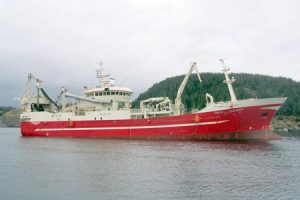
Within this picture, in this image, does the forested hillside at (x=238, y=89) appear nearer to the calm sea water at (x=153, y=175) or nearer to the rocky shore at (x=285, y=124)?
the rocky shore at (x=285, y=124)

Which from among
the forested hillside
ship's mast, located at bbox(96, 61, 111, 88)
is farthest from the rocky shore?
ship's mast, located at bbox(96, 61, 111, 88)

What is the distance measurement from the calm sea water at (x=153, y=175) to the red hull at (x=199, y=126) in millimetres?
6871

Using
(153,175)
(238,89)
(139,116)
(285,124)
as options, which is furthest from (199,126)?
(238,89)

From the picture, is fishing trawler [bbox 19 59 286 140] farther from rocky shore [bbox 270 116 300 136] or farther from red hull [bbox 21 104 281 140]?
rocky shore [bbox 270 116 300 136]

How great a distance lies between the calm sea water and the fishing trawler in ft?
23.7

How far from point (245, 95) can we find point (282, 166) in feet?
303

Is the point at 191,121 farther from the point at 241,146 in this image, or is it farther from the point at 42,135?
the point at 42,135

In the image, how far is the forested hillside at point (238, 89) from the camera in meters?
113

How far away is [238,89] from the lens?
118 meters

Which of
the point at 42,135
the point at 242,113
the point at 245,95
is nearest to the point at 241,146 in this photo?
the point at 242,113

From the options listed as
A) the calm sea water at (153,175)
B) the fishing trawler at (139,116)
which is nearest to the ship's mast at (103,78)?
the fishing trawler at (139,116)

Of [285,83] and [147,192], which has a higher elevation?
[285,83]

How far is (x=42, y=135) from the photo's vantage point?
49.8 meters

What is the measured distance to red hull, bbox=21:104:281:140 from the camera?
117 ft
